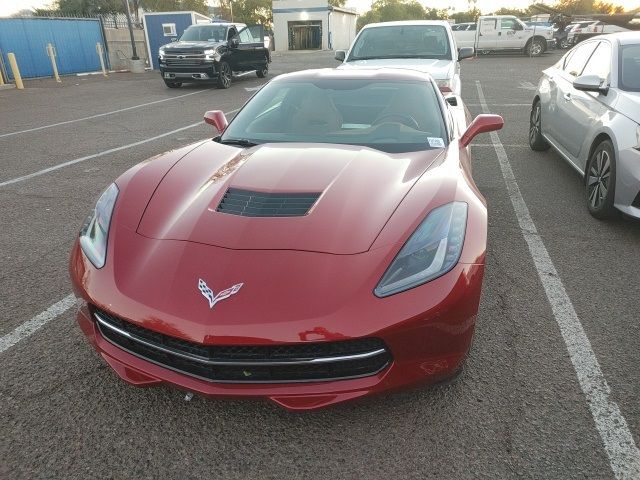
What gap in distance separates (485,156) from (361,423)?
16.5 ft

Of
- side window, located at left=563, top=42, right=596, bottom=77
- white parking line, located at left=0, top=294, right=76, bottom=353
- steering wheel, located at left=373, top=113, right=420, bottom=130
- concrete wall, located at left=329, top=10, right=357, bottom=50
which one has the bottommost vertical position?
concrete wall, located at left=329, top=10, right=357, bottom=50

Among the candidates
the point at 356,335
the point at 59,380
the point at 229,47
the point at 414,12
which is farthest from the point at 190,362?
the point at 414,12

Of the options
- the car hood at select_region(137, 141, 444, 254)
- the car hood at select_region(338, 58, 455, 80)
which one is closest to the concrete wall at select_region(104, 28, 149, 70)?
the car hood at select_region(338, 58, 455, 80)

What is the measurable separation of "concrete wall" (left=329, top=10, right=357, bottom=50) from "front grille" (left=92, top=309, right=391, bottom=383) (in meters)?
50.0

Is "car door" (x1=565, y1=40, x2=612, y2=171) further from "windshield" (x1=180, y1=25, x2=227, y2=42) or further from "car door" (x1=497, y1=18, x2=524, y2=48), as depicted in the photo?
"car door" (x1=497, y1=18, x2=524, y2=48)

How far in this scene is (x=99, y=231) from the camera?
2297 mm

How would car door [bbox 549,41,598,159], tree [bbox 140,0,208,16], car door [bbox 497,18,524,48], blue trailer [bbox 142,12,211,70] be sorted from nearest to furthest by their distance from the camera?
1. car door [bbox 549,41,598,159]
2. blue trailer [bbox 142,12,211,70]
3. car door [bbox 497,18,524,48]
4. tree [bbox 140,0,208,16]

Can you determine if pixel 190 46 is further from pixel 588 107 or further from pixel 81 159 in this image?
pixel 588 107

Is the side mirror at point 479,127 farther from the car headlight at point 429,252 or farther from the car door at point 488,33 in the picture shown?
the car door at point 488,33

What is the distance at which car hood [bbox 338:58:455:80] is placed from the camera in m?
6.69

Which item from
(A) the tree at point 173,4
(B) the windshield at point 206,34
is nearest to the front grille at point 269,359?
(B) the windshield at point 206,34

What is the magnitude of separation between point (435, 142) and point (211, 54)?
12.0m

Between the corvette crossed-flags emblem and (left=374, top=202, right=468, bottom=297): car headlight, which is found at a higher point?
(left=374, top=202, right=468, bottom=297): car headlight

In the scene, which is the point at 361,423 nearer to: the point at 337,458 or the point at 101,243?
the point at 337,458
